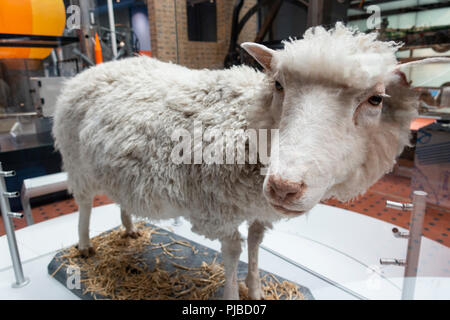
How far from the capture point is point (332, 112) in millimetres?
803

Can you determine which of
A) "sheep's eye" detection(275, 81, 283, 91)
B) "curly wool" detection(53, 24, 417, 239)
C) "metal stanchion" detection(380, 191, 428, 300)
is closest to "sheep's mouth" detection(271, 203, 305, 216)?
"curly wool" detection(53, 24, 417, 239)

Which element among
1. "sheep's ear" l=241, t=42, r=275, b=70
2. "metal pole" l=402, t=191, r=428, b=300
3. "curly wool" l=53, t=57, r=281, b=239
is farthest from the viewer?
"metal pole" l=402, t=191, r=428, b=300

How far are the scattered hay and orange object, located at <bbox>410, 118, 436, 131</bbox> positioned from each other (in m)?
1.05

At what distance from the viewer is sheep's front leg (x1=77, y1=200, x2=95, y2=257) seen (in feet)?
6.29

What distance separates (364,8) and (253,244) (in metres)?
1.18

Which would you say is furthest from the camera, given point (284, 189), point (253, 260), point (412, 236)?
point (253, 260)

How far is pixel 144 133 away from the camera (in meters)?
1.32

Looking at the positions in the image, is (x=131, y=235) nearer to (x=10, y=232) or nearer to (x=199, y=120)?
(x=10, y=232)

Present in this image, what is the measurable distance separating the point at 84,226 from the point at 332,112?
5.94 ft

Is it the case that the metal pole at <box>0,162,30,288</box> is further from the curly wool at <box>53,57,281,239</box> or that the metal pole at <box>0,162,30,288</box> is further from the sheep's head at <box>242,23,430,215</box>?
the sheep's head at <box>242,23,430,215</box>

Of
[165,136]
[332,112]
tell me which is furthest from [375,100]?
[165,136]

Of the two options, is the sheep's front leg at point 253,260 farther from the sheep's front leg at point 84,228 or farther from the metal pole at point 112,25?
the metal pole at point 112,25

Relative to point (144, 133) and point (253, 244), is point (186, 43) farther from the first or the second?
point (253, 244)
